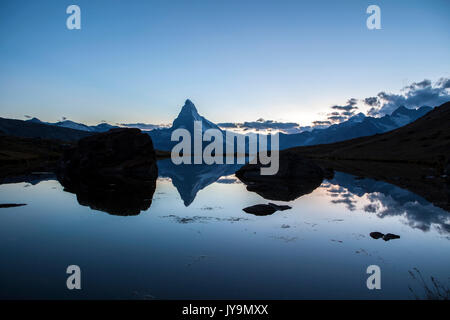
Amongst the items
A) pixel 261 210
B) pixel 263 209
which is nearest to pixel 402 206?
pixel 263 209

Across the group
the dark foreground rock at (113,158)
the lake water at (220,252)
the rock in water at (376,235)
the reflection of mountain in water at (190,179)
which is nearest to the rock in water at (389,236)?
the rock in water at (376,235)

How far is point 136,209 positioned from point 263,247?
14342 mm

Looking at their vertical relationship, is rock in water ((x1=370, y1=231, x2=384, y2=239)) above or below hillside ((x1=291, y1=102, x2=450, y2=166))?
below

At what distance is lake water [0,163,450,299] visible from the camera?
33.6 feet

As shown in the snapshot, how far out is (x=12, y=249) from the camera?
14.3m

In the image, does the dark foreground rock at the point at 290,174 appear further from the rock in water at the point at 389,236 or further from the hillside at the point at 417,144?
the hillside at the point at 417,144

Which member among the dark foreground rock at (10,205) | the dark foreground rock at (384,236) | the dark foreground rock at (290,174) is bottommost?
the dark foreground rock at (384,236)

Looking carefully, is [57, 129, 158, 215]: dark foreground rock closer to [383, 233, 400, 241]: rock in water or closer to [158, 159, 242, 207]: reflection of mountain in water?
[158, 159, 242, 207]: reflection of mountain in water

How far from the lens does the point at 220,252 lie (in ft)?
46.5

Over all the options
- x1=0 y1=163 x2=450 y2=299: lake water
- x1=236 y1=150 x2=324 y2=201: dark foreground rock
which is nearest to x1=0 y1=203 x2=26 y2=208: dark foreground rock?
x1=0 y1=163 x2=450 y2=299: lake water

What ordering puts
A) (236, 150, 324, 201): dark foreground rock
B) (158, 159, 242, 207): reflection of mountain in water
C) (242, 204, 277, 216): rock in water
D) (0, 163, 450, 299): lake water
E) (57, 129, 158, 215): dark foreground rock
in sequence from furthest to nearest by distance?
(57, 129, 158, 215): dark foreground rock
(236, 150, 324, 201): dark foreground rock
(158, 159, 242, 207): reflection of mountain in water
(242, 204, 277, 216): rock in water
(0, 163, 450, 299): lake water

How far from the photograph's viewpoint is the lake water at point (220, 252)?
10242 millimetres

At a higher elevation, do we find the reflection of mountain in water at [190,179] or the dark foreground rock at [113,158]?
the dark foreground rock at [113,158]
